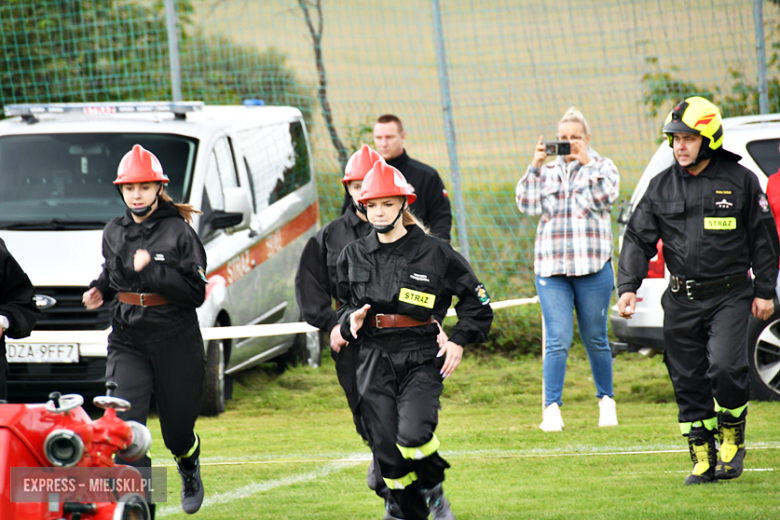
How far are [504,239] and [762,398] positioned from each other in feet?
14.8

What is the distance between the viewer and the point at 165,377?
5.52 metres

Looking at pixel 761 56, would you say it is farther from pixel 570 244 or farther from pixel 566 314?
pixel 566 314

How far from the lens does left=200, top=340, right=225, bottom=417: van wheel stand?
8320 mm

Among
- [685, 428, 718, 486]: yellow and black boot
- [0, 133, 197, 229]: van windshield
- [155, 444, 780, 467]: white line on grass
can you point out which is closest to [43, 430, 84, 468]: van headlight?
[155, 444, 780, 467]: white line on grass

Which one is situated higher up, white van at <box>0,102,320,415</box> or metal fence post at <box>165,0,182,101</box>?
metal fence post at <box>165,0,182,101</box>

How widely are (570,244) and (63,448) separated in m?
4.66

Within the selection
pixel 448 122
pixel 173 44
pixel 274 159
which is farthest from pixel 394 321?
pixel 173 44

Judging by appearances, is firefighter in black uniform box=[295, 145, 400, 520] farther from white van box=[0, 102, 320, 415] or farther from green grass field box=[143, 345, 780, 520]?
white van box=[0, 102, 320, 415]

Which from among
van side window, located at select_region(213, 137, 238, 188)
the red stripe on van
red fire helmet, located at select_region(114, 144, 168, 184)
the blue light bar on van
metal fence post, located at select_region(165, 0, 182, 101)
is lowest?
the red stripe on van

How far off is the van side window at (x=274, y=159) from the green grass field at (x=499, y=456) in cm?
178

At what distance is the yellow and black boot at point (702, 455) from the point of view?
5836 mm

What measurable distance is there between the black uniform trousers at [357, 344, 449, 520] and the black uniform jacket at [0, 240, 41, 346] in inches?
66.3

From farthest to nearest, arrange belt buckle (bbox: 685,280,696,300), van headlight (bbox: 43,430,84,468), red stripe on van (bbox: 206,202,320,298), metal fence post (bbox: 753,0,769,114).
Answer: metal fence post (bbox: 753,0,769,114) → red stripe on van (bbox: 206,202,320,298) → belt buckle (bbox: 685,280,696,300) → van headlight (bbox: 43,430,84,468)

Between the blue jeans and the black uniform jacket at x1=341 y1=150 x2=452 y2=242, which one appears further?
the black uniform jacket at x1=341 y1=150 x2=452 y2=242
